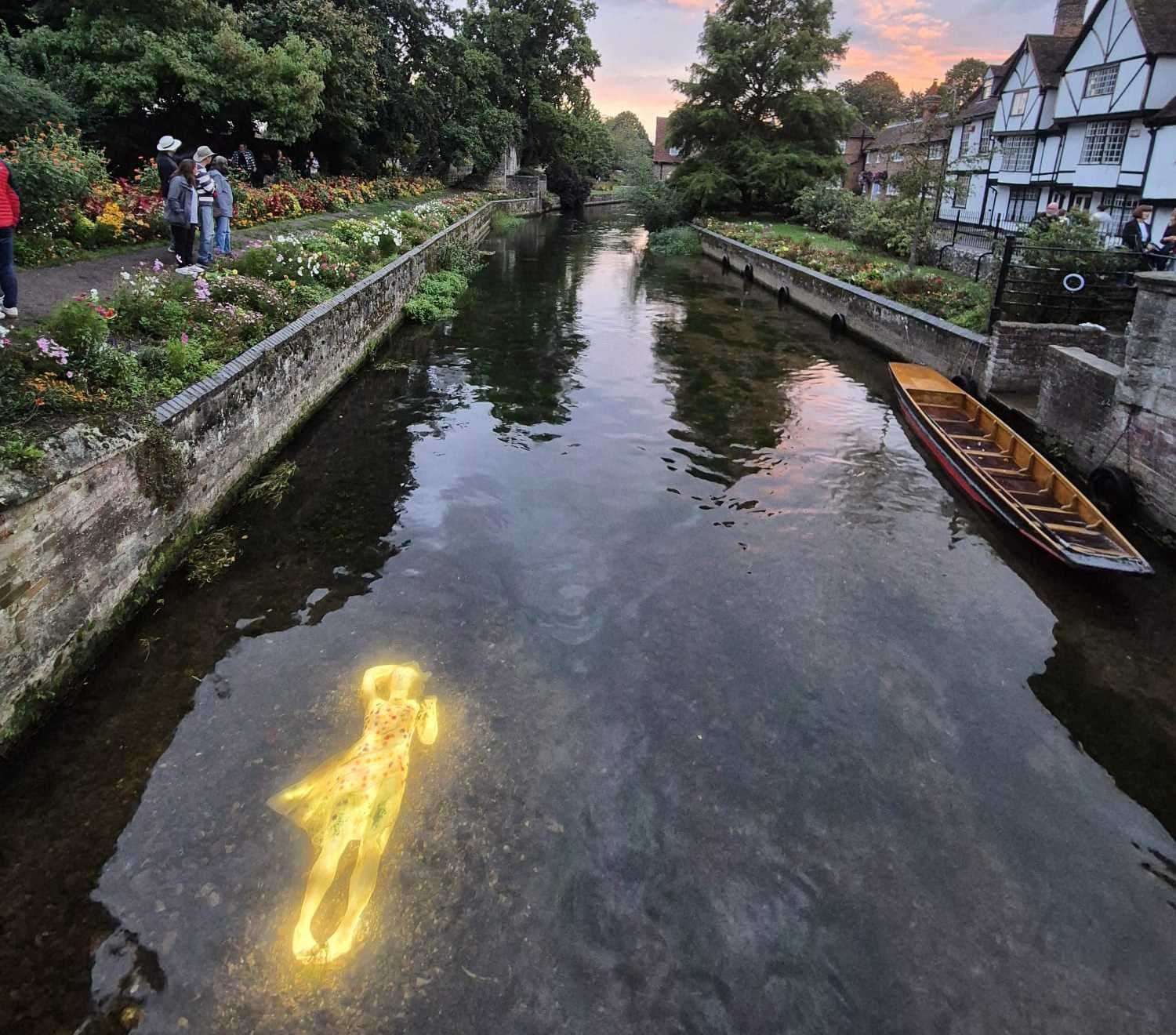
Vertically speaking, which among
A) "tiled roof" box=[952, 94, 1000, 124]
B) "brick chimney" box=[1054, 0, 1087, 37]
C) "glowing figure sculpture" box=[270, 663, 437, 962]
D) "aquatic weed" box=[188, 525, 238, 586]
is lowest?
"glowing figure sculpture" box=[270, 663, 437, 962]

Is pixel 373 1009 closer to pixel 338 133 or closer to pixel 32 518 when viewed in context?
pixel 32 518

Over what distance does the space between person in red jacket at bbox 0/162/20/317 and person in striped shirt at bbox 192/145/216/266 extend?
12.4ft

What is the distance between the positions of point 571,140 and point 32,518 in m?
A: 55.5

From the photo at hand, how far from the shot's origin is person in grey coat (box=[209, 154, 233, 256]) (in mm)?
12062

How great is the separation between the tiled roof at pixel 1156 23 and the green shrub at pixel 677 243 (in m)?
16.4

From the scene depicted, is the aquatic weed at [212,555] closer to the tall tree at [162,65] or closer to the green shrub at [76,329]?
the green shrub at [76,329]

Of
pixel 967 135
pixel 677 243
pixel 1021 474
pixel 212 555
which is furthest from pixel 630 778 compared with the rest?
pixel 967 135

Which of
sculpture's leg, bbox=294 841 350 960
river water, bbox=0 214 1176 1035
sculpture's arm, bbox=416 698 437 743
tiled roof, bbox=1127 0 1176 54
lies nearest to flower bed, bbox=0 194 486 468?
river water, bbox=0 214 1176 1035

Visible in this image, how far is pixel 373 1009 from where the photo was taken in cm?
338

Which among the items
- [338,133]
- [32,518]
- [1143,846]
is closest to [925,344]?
[1143,846]

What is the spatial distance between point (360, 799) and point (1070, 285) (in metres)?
12.3

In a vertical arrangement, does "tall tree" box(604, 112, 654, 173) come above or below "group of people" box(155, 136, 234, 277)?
above

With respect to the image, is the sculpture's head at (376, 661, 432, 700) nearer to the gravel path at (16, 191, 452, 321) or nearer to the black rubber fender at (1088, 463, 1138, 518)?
the gravel path at (16, 191, 452, 321)

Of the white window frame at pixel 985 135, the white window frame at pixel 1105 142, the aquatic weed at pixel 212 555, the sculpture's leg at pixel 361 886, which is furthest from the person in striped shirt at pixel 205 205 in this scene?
the white window frame at pixel 985 135
